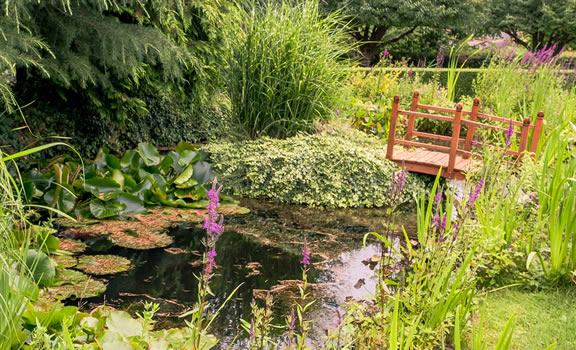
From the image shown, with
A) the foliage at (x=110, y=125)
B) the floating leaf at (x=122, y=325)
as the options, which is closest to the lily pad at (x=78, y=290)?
the floating leaf at (x=122, y=325)

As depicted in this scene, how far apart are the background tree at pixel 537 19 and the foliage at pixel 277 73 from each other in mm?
16808

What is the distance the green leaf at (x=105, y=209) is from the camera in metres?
5.21

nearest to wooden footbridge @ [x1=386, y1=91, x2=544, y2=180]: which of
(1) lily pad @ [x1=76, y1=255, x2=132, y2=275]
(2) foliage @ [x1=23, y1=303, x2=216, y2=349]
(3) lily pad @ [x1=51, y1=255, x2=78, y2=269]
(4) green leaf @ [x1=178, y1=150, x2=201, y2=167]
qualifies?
(4) green leaf @ [x1=178, y1=150, x2=201, y2=167]

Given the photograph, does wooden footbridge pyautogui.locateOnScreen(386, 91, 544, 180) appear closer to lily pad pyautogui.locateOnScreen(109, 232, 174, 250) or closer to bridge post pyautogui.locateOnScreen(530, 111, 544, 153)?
bridge post pyautogui.locateOnScreen(530, 111, 544, 153)

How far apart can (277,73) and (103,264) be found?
336 centimetres

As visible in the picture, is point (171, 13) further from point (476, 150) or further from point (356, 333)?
point (356, 333)

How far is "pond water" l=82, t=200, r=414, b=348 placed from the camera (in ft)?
12.6

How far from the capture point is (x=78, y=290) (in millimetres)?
3822

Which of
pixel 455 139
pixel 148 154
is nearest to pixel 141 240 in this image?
pixel 148 154

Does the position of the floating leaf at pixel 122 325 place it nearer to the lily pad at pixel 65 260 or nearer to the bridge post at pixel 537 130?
the lily pad at pixel 65 260

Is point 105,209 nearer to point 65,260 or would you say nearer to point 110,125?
point 65,260

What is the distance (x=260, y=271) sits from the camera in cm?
457

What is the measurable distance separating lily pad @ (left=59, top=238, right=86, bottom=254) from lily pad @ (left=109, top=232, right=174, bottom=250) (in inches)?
10.7

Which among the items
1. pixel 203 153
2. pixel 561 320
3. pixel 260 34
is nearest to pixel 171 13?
pixel 260 34
